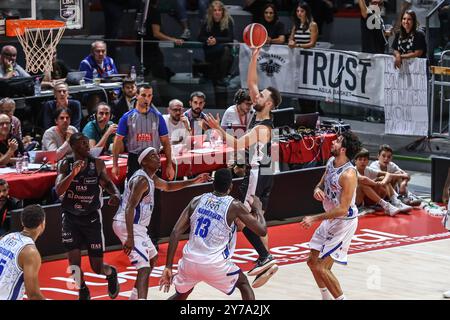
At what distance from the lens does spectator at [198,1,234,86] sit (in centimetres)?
1973

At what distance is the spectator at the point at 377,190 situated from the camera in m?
16.3

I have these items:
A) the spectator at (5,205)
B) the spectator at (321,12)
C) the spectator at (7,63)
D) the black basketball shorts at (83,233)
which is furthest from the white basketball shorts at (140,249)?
the spectator at (321,12)

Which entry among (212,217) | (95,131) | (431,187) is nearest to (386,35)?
(431,187)

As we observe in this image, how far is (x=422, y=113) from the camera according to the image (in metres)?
18.5

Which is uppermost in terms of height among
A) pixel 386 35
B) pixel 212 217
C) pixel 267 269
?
pixel 386 35

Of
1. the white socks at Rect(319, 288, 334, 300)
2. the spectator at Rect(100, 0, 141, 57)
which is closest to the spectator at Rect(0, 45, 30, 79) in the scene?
the spectator at Rect(100, 0, 141, 57)

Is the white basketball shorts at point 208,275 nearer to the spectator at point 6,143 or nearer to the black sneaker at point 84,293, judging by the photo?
the black sneaker at point 84,293

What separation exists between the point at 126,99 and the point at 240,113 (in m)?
1.97

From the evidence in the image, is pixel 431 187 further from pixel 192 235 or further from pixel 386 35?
pixel 192 235

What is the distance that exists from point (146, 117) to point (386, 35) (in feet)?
22.0

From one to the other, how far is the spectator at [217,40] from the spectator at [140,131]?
5.63m

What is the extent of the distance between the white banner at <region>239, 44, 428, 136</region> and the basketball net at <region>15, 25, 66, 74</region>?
356cm

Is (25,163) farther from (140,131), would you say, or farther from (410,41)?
(410,41)

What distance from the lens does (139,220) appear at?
1163 centimetres
